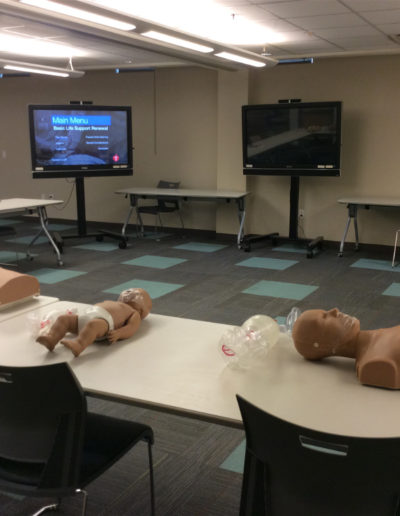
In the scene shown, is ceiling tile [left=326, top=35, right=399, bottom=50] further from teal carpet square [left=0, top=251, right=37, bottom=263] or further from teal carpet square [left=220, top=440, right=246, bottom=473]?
teal carpet square [left=220, top=440, right=246, bottom=473]

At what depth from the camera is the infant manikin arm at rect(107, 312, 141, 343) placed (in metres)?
2.04

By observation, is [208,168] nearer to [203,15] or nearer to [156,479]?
[203,15]

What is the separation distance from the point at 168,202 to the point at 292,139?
2.21m

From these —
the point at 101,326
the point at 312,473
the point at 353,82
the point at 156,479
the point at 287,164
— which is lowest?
the point at 156,479

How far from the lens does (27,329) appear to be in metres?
2.24

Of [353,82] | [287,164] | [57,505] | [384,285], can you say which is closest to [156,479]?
[57,505]

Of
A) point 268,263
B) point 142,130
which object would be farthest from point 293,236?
point 142,130

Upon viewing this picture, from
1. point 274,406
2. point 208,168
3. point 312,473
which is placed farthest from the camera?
point 208,168

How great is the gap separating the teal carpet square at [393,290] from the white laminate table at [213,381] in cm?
348

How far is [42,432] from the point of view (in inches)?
65.3

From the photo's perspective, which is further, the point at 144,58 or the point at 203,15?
the point at 144,58

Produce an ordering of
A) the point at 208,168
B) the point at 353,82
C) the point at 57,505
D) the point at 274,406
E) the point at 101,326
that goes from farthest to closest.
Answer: the point at 208,168
the point at 353,82
the point at 57,505
the point at 101,326
the point at 274,406

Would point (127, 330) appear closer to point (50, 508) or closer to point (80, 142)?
point (50, 508)

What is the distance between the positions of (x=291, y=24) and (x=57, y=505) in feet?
15.2
